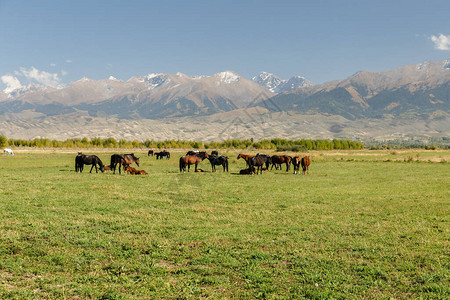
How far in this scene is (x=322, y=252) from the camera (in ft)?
32.6

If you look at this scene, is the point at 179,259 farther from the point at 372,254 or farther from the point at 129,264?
the point at 372,254

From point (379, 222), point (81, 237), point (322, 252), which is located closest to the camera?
point (322, 252)

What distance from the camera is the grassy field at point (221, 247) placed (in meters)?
7.60

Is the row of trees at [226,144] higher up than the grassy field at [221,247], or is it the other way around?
the row of trees at [226,144]

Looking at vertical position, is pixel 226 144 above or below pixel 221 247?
above

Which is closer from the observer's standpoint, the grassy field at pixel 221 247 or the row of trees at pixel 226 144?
the grassy field at pixel 221 247

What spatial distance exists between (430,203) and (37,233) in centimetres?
1806

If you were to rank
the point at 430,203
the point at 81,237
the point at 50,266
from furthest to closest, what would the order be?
the point at 430,203 < the point at 81,237 < the point at 50,266

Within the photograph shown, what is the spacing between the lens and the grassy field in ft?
24.9

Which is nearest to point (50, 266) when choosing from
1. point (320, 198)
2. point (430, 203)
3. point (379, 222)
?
point (379, 222)

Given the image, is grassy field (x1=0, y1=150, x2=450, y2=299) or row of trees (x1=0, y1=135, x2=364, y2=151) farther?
row of trees (x1=0, y1=135, x2=364, y2=151)

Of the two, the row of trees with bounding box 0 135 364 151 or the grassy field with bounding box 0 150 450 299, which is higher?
the row of trees with bounding box 0 135 364 151

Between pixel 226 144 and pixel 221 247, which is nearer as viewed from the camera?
pixel 221 247

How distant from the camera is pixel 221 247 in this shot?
10.2 m
